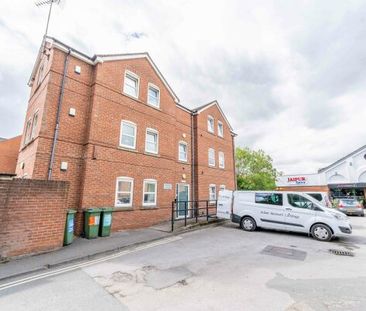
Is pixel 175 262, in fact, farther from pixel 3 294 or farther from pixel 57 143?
pixel 57 143

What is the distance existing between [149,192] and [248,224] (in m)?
5.43

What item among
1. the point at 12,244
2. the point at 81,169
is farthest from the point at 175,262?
the point at 81,169

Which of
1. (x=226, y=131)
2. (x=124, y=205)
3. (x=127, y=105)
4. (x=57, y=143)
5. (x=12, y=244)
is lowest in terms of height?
(x=12, y=244)

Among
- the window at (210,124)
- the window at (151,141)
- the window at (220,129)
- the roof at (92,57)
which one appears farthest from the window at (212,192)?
the roof at (92,57)

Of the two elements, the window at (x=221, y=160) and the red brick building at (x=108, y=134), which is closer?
the red brick building at (x=108, y=134)

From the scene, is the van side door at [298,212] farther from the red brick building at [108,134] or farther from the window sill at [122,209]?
the window sill at [122,209]

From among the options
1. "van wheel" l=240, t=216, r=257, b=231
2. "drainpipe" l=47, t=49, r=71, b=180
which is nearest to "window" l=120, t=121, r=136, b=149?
"drainpipe" l=47, t=49, r=71, b=180

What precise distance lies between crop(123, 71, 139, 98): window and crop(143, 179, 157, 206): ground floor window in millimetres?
4929

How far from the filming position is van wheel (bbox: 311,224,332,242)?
334 inches

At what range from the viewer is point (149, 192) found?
36.9ft

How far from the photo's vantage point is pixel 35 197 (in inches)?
248

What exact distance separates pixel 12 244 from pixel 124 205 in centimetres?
462

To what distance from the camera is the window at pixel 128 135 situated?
10534 millimetres

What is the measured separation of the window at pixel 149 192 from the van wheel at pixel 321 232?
7.68m
